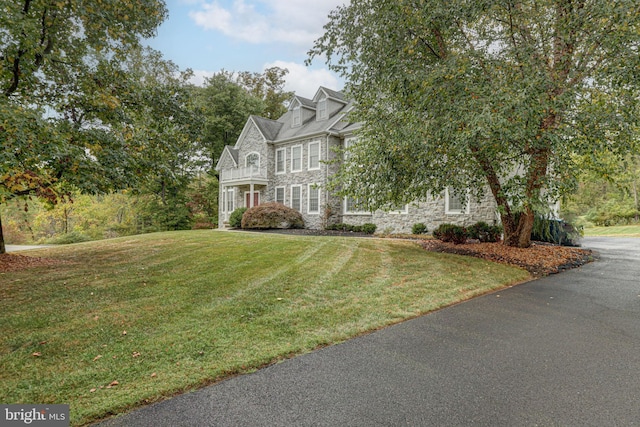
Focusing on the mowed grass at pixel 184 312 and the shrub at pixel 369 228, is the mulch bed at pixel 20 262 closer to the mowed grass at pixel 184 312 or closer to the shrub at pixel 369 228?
the mowed grass at pixel 184 312

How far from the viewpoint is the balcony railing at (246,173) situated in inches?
846

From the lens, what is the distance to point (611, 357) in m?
3.26

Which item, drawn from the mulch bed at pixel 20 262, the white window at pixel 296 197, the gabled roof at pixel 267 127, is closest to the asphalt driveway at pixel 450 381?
the mulch bed at pixel 20 262

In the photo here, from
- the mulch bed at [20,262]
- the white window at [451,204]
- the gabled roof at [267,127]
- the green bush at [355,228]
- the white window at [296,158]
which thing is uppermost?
the gabled roof at [267,127]

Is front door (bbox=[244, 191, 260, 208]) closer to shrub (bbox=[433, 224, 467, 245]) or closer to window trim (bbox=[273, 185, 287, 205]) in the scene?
window trim (bbox=[273, 185, 287, 205])

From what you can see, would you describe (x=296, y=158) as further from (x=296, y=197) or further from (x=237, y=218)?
(x=237, y=218)

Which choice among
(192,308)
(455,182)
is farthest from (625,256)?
(192,308)

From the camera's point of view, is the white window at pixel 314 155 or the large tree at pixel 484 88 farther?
the white window at pixel 314 155

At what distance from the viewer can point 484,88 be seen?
6.69 metres

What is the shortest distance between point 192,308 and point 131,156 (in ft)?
16.3

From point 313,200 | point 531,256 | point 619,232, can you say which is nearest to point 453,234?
point 531,256

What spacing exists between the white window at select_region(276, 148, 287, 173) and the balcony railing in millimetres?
992

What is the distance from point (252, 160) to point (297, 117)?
14.5 feet

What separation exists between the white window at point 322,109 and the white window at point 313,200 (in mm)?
4666
